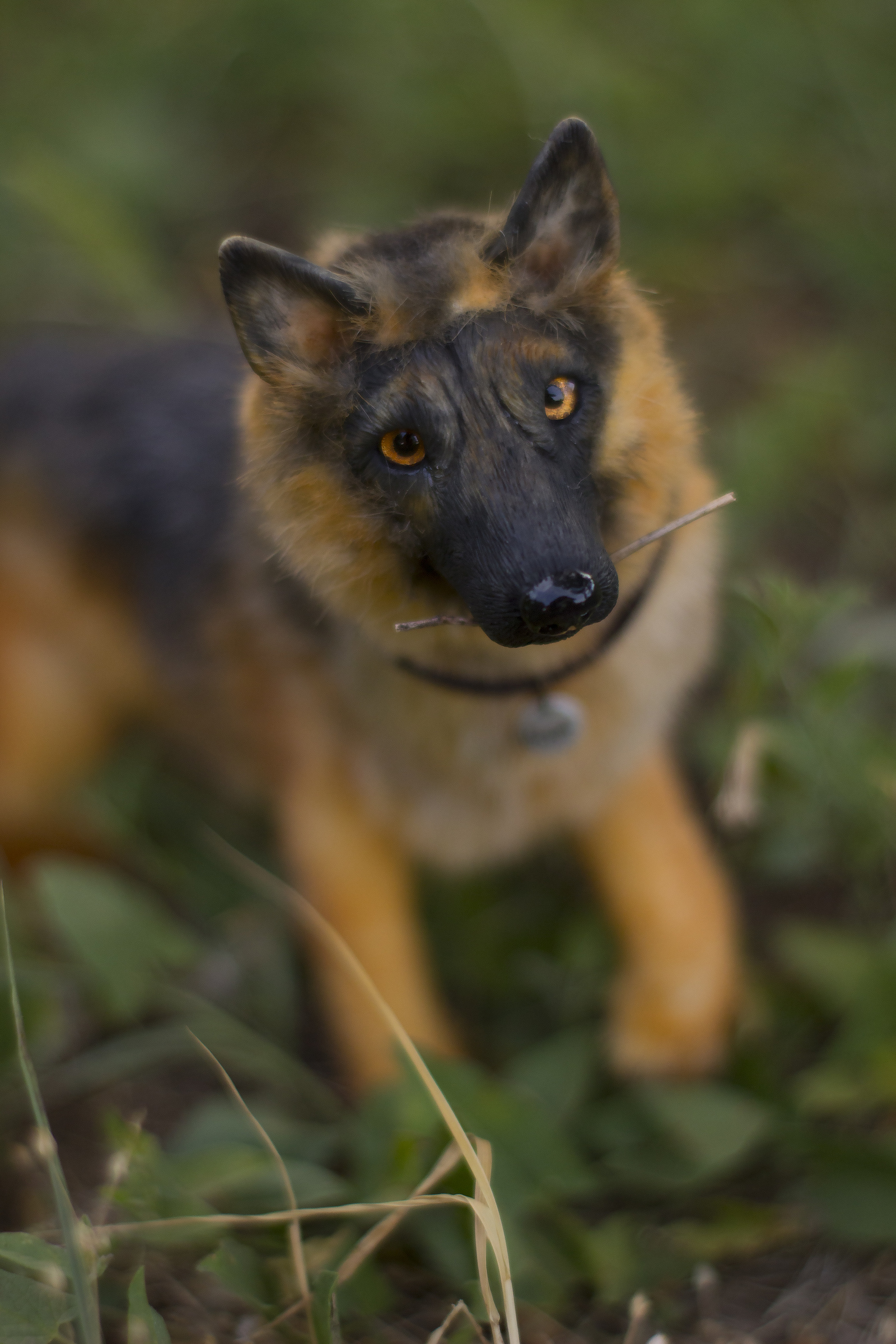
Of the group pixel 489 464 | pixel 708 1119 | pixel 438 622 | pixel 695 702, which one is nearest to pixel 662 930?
pixel 708 1119

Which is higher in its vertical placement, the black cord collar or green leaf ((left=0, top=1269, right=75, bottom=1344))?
the black cord collar

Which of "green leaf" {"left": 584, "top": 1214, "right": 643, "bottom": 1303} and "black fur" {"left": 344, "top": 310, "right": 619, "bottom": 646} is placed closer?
"black fur" {"left": 344, "top": 310, "right": 619, "bottom": 646}

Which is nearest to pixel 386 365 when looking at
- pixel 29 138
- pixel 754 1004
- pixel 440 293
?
pixel 440 293

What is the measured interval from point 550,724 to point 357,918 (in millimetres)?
928

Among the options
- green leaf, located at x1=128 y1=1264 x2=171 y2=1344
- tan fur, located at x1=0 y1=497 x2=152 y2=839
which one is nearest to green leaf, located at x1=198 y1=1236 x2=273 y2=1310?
green leaf, located at x1=128 y1=1264 x2=171 y2=1344

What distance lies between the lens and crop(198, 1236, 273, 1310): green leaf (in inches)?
92.1

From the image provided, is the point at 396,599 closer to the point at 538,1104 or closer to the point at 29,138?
the point at 538,1104

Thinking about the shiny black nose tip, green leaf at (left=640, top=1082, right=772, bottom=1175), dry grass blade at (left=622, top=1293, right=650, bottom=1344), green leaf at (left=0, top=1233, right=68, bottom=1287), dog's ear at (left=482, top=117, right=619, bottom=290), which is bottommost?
dry grass blade at (left=622, top=1293, right=650, bottom=1344)

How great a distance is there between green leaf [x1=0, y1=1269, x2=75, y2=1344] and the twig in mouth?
4.96ft

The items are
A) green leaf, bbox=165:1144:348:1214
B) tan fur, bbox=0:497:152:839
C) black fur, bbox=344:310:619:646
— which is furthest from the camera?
tan fur, bbox=0:497:152:839

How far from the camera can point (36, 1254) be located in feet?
7.32

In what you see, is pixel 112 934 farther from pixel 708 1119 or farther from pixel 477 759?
pixel 708 1119

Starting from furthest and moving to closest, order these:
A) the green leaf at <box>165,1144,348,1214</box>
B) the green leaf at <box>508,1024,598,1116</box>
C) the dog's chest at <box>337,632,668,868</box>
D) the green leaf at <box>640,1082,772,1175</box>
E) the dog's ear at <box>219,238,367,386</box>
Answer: the green leaf at <box>508,1024,598,1116</box>
the dog's chest at <box>337,632,668,868</box>
the green leaf at <box>640,1082,772,1175</box>
the green leaf at <box>165,1144,348,1214</box>
the dog's ear at <box>219,238,367,386</box>

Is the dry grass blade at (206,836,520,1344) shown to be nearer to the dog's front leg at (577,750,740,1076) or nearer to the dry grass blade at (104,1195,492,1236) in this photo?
the dry grass blade at (104,1195,492,1236)
